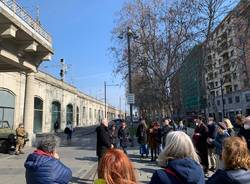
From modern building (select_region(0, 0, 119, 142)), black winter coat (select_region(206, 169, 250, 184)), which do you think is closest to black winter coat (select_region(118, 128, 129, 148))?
modern building (select_region(0, 0, 119, 142))

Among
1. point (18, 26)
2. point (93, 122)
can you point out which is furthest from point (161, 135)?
point (93, 122)

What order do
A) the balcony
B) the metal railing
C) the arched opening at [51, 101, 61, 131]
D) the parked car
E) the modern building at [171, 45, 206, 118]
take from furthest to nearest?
the arched opening at [51, 101, 61, 131] → the modern building at [171, 45, 206, 118] → the parked car → the metal railing → the balcony

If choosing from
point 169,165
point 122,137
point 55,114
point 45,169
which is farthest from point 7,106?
point 169,165

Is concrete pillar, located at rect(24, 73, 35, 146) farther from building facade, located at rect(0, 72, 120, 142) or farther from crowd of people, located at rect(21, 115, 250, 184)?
crowd of people, located at rect(21, 115, 250, 184)

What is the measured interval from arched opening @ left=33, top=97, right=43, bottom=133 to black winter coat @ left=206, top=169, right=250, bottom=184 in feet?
113

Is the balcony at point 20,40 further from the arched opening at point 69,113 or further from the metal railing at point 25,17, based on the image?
the arched opening at point 69,113

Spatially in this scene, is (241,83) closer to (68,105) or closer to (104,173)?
(68,105)

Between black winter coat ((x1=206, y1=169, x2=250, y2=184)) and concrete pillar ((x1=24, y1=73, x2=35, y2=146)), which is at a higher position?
concrete pillar ((x1=24, y1=73, x2=35, y2=146))

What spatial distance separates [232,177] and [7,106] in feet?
88.2

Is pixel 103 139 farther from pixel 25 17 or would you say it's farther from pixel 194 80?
pixel 194 80

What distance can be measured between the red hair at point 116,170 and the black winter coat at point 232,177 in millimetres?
976

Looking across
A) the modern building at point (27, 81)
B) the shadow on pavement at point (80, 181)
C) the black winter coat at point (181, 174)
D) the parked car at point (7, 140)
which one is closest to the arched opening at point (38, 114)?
the modern building at point (27, 81)

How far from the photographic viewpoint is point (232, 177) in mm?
3654

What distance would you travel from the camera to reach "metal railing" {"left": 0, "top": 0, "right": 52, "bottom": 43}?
15956mm
